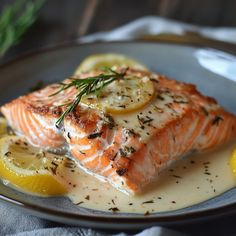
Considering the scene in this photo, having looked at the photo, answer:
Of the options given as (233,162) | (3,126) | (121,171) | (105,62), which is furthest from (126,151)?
(105,62)

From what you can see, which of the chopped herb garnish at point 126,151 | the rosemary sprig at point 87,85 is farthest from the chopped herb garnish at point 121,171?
the rosemary sprig at point 87,85

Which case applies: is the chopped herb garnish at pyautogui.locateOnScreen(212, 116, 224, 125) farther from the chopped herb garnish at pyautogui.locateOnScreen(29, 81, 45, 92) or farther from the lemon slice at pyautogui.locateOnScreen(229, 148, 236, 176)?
the chopped herb garnish at pyautogui.locateOnScreen(29, 81, 45, 92)

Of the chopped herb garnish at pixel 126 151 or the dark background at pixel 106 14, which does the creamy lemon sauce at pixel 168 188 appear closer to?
the chopped herb garnish at pixel 126 151

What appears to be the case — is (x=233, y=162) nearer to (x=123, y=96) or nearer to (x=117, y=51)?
(x=123, y=96)

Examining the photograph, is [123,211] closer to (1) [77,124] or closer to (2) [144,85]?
(1) [77,124]

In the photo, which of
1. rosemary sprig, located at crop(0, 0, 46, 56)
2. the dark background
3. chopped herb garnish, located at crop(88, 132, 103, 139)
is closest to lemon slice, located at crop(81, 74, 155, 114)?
chopped herb garnish, located at crop(88, 132, 103, 139)

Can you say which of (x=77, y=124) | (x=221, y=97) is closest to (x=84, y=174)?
(x=77, y=124)

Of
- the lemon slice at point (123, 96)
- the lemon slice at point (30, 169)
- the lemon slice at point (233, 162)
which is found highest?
the lemon slice at point (123, 96)
